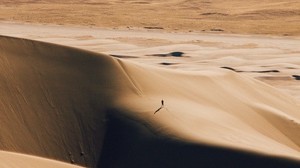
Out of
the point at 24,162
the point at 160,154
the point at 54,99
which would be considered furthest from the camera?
the point at 54,99

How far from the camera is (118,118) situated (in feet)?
38.2

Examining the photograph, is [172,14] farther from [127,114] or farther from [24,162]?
[24,162]

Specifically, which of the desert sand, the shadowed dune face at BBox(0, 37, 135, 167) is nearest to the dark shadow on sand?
the desert sand

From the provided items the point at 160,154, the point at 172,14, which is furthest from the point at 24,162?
the point at 172,14

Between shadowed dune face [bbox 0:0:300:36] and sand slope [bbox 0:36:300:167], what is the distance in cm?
3348

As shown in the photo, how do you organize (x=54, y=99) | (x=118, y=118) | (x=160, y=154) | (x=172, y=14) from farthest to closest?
1. (x=172, y=14)
2. (x=54, y=99)
3. (x=118, y=118)
4. (x=160, y=154)

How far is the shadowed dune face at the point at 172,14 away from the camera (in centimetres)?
5138

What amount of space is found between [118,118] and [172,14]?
52.2m

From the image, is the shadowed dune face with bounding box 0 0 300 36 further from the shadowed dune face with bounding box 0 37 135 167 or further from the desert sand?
the shadowed dune face with bounding box 0 37 135 167

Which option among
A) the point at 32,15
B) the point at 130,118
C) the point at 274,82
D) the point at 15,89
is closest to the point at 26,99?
the point at 15,89

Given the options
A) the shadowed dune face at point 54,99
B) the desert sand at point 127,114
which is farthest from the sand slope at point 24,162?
the shadowed dune face at point 54,99

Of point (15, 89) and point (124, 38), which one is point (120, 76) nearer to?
point (15, 89)

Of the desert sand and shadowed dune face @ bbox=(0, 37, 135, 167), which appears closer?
the desert sand

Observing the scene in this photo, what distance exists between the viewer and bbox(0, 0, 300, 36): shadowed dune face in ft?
169
